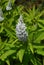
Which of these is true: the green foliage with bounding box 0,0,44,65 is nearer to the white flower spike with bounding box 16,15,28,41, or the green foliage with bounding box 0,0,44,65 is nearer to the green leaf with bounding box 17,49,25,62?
the green leaf with bounding box 17,49,25,62

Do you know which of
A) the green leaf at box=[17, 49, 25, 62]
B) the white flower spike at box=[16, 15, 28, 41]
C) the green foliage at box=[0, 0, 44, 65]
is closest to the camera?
the white flower spike at box=[16, 15, 28, 41]

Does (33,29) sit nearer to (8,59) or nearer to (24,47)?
(24,47)

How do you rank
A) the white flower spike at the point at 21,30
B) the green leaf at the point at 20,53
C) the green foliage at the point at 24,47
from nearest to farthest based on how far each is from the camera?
the white flower spike at the point at 21,30
the green leaf at the point at 20,53
the green foliage at the point at 24,47

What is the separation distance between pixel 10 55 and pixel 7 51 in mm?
112

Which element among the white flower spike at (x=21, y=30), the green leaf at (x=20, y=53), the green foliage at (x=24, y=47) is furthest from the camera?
the green foliage at (x=24, y=47)

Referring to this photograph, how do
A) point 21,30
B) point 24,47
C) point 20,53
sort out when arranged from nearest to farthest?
point 21,30
point 20,53
point 24,47

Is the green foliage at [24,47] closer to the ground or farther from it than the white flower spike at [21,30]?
closer to the ground

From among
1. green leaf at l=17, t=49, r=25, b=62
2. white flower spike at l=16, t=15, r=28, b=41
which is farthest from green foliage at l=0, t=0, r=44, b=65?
white flower spike at l=16, t=15, r=28, b=41

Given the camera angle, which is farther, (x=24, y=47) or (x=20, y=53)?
(x=24, y=47)

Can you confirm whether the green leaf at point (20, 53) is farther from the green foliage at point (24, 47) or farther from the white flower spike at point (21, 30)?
the white flower spike at point (21, 30)

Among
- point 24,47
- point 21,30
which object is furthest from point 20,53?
point 21,30

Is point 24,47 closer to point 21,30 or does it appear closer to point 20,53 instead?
point 20,53

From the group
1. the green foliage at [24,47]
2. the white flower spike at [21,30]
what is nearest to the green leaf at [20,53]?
the green foliage at [24,47]

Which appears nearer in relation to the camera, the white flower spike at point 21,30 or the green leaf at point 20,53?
the white flower spike at point 21,30
